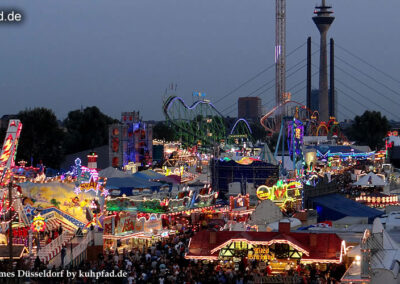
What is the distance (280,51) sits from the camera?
341ft

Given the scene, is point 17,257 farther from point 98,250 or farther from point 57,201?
point 57,201

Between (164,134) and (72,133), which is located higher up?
(164,134)

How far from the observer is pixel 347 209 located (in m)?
34.5

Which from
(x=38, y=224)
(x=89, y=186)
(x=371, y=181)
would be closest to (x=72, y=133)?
(x=371, y=181)

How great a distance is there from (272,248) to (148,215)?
8.93 metres

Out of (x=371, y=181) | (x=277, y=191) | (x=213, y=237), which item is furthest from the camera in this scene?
(x=371, y=181)

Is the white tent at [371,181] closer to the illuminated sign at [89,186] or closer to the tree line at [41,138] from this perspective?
the illuminated sign at [89,186]

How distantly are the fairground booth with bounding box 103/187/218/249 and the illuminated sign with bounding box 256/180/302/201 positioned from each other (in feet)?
8.62

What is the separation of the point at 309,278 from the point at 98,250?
8.68 meters

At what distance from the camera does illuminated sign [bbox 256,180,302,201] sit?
35625 mm

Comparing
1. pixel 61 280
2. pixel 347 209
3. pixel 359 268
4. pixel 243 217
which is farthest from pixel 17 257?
pixel 347 209

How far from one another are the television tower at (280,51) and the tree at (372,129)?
20.8m

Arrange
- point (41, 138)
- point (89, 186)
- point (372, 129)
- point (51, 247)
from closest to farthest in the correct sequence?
point (51, 247), point (89, 186), point (41, 138), point (372, 129)

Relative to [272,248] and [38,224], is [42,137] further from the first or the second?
[272,248]
